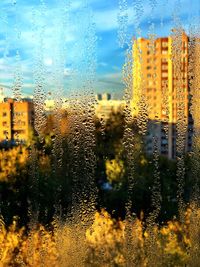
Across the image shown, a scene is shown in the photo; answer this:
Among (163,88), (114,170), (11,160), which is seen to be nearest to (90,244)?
(114,170)

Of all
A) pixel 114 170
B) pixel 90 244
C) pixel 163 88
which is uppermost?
pixel 163 88

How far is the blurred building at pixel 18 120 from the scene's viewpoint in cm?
249

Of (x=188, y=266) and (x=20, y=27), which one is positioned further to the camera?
(x=188, y=266)

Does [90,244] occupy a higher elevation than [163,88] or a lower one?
lower

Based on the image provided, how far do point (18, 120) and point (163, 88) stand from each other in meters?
0.54

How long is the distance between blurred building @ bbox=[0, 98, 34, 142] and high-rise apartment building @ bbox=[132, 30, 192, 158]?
15.0 inches

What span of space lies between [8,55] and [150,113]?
21.8 inches

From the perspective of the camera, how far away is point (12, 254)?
2559 mm

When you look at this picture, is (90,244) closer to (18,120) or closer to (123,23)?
(18,120)

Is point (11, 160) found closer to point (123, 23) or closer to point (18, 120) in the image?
point (18, 120)

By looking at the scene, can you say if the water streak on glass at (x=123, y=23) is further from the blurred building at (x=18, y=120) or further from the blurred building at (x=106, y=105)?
the blurred building at (x=18, y=120)

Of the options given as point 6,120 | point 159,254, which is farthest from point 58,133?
point 159,254

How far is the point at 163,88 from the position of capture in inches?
101

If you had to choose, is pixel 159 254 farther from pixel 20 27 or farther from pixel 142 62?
pixel 20 27
